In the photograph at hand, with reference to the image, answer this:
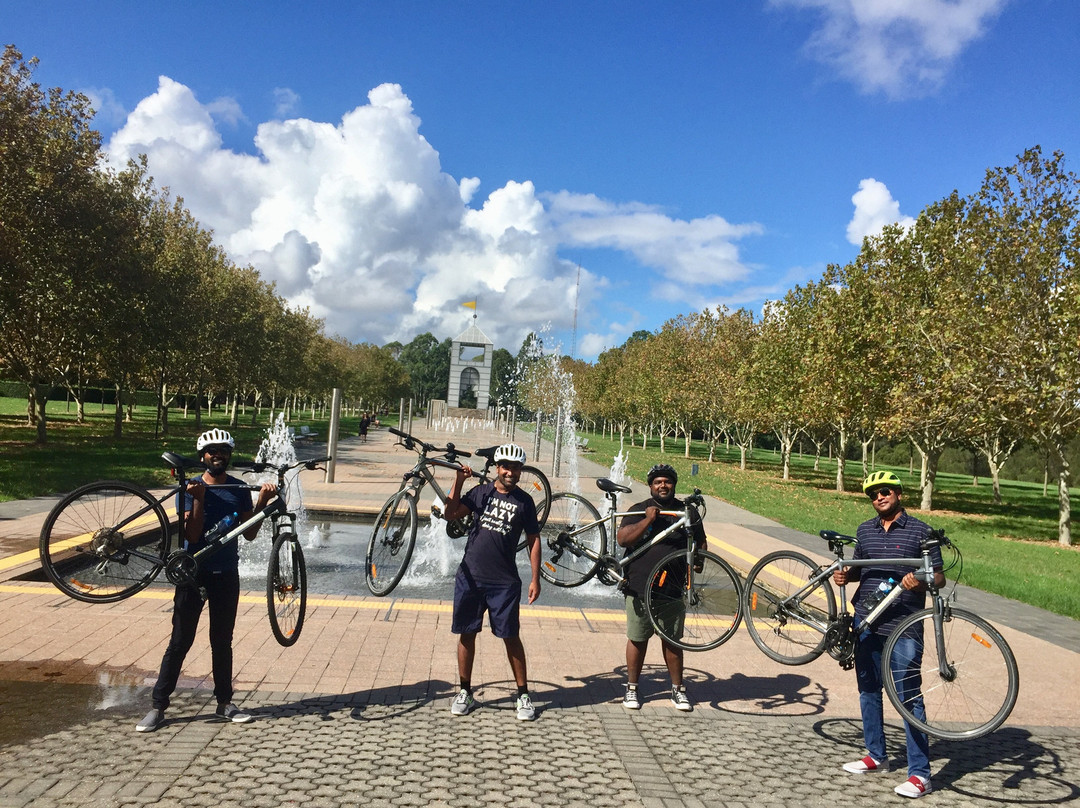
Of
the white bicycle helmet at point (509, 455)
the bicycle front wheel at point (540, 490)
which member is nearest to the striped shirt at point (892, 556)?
the white bicycle helmet at point (509, 455)

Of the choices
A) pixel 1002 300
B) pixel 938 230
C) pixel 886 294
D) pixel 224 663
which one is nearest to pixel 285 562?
pixel 224 663

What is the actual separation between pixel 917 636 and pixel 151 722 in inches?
195

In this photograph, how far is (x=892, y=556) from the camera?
16.9 ft

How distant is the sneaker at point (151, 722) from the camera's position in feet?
16.1

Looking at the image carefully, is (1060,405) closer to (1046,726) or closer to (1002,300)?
(1002,300)

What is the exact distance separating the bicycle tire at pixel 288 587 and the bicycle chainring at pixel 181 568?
2.24 ft

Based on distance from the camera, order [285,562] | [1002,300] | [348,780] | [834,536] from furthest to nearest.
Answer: [1002,300] < [285,562] < [834,536] < [348,780]

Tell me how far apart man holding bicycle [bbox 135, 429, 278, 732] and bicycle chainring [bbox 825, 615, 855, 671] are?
400 centimetres

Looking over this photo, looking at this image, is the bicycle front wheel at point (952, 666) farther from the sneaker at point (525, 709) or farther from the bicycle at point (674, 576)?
the sneaker at point (525, 709)

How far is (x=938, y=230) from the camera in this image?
27453 mm

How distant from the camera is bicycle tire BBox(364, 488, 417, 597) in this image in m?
6.88

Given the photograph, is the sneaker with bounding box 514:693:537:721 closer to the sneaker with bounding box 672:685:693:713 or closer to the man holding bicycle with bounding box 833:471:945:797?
the sneaker with bounding box 672:685:693:713

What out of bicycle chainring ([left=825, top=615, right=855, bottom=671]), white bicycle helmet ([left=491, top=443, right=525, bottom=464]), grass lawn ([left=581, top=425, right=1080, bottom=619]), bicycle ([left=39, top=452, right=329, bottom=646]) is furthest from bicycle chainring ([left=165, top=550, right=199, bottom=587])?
grass lawn ([left=581, top=425, right=1080, bottom=619])

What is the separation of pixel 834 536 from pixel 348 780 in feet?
11.9
